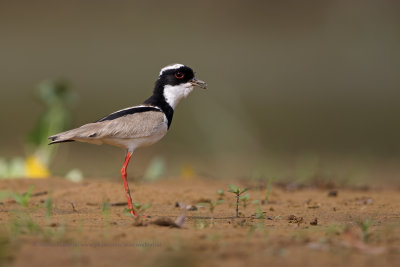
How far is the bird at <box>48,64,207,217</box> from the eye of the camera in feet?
20.9

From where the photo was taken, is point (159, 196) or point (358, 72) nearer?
point (159, 196)

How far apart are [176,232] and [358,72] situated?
66.6 feet

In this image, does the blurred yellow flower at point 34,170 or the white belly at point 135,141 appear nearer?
the white belly at point 135,141

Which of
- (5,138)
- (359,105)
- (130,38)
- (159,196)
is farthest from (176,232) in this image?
(130,38)

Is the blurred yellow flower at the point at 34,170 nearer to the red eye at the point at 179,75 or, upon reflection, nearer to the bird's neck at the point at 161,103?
the bird's neck at the point at 161,103

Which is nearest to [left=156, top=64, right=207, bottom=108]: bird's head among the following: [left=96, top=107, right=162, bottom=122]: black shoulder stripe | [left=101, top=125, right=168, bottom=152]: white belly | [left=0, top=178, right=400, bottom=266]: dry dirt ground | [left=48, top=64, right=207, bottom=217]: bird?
[left=48, top=64, right=207, bottom=217]: bird

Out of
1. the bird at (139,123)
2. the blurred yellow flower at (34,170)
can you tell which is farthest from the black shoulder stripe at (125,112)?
the blurred yellow flower at (34,170)

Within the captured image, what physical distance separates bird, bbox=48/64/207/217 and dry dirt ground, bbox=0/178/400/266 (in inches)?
22.2

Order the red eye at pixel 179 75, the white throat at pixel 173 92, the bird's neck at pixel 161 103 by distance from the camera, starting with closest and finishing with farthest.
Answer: the bird's neck at pixel 161 103
the white throat at pixel 173 92
the red eye at pixel 179 75

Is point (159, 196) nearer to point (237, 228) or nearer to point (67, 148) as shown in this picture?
point (237, 228)

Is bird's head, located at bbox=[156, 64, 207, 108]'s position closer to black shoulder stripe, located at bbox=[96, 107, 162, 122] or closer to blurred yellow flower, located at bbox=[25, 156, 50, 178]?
black shoulder stripe, located at bbox=[96, 107, 162, 122]

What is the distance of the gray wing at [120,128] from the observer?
6.30m

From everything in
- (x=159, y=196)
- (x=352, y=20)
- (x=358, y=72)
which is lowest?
(x=159, y=196)

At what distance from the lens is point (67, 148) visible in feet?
47.8
